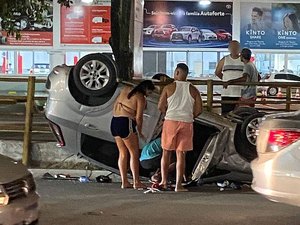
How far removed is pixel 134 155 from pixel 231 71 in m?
3.56

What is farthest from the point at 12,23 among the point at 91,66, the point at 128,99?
the point at 128,99

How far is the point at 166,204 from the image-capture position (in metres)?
9.76

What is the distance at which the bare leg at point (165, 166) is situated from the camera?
10703 millimetres

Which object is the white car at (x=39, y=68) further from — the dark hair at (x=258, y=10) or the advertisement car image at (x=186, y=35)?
the dark hair at (x=258, y=10)

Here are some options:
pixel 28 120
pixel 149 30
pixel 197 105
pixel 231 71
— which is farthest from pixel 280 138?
pixel 149 30

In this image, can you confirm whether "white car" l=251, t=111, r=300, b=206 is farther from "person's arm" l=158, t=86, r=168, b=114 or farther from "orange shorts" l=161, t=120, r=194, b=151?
"person's arm" l=158, t=86, r=168, b=114

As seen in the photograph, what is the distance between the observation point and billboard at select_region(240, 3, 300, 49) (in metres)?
29.9

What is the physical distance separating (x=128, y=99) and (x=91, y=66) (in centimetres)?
91

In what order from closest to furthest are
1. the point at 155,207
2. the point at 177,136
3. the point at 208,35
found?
the point at 155,207
the point at 177,136
the point at 208,35

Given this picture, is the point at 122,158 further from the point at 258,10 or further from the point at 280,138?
the point at 258,10

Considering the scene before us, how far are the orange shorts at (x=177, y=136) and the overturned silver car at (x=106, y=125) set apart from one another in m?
0.35

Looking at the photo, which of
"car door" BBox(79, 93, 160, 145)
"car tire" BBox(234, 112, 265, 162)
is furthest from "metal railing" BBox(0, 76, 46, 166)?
"car tire" BBox(234, 112, 265, 162)

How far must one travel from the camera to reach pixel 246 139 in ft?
35.6

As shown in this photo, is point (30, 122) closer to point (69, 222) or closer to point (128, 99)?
point (128, 99)
